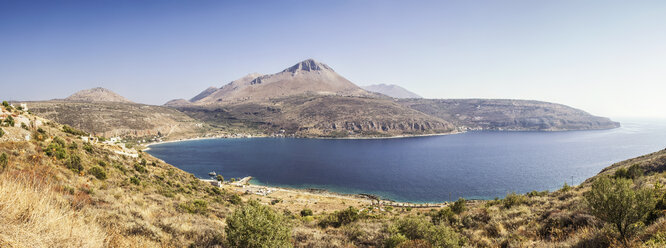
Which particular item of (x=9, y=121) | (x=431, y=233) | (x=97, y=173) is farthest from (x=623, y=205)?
(x=9, y=121)

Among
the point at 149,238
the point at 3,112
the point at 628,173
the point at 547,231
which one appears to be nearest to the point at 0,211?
the point at 149,238

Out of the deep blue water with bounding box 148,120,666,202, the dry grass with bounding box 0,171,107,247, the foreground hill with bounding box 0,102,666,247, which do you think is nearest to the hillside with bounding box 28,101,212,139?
the deep blue water with bounding box 148,120,666,202

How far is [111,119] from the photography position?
155000 mm

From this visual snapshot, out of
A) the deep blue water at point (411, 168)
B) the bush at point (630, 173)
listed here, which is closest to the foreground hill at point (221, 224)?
the bush at point (630, 173)

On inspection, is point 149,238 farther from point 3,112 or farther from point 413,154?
point 413,154

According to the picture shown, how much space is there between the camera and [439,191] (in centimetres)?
7481

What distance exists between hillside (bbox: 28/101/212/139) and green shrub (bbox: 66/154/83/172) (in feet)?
472

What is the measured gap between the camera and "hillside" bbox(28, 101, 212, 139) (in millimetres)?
134625

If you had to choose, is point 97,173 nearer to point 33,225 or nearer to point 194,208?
point 194,208

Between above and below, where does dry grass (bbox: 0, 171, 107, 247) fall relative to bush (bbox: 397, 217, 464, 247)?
above

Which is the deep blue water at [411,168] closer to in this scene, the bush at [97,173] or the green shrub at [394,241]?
the green shrub at [394,241]

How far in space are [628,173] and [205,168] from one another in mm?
109554

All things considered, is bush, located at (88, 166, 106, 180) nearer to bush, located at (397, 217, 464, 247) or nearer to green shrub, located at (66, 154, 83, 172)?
green shrub, located at (66, 154, 83, 172)

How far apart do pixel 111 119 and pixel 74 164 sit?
6793 inches
